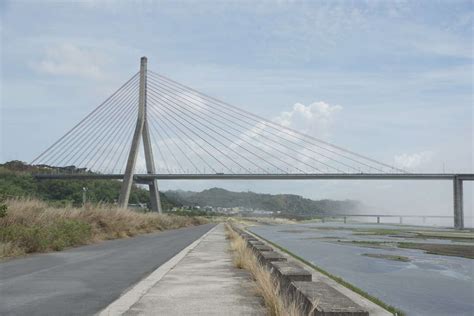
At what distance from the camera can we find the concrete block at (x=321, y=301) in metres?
6.14

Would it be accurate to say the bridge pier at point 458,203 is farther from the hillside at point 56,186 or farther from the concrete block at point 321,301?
the concrete block at point 321,301

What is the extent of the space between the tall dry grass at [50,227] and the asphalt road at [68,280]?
2.89 ft

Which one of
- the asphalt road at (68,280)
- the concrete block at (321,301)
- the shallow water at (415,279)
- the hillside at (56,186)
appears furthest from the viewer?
the hillside at (56,186)

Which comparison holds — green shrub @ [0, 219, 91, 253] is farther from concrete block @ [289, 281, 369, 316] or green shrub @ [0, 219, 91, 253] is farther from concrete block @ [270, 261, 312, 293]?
concrete block @ [289, 281, 369, 316]

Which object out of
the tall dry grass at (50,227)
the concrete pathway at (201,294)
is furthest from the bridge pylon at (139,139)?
the concrete pathway at (201,294)

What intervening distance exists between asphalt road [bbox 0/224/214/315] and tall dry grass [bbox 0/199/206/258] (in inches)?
34.7

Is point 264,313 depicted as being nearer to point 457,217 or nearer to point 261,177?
point 261,177

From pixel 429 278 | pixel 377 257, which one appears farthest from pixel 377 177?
pixel 429 278

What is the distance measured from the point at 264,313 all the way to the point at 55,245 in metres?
14.3

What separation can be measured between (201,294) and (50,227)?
13408 mm

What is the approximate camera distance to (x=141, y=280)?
40.7 feet

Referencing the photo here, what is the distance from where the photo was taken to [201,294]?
1038 centimetres

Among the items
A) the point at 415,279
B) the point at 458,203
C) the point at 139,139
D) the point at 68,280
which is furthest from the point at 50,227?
the point at 458,203

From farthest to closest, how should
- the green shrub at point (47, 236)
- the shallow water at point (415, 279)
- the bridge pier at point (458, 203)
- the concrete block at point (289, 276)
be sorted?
1. the bridge pier at point (458, 203)
2. the green shrub at point (47, 236)
3. the shallow water at point (415, 279)
4. the concrete block at point (289, 276)
